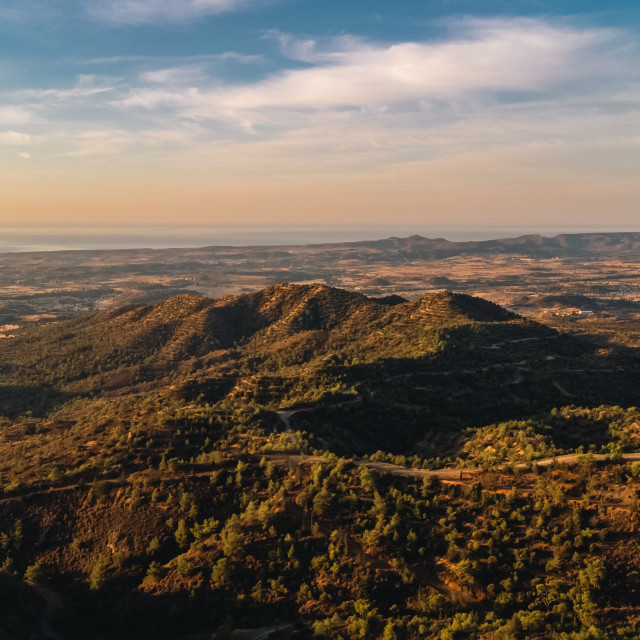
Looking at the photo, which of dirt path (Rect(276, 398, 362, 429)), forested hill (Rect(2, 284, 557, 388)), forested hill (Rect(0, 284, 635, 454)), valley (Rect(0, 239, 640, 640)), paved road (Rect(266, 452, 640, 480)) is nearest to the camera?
valley (Rect(0, 239, 640, 640))

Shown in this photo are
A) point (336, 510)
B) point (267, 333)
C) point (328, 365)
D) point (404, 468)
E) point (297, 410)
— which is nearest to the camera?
point (336, 510)

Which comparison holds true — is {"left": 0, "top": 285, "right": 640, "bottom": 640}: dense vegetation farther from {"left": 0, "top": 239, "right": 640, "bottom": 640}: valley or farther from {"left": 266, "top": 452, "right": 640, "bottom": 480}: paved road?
{"left": 266, "top": 452, "right": 640, "bottom": 480}: paved road

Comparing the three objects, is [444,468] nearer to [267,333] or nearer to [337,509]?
[337,509]

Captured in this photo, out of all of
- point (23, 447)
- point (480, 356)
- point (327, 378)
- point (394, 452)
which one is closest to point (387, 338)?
point (480, 356)

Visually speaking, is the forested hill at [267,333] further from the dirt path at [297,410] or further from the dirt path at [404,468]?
the dirt path at [404,468]

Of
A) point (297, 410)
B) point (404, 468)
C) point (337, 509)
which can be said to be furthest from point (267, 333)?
point (337, 509)

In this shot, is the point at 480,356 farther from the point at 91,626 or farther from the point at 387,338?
the point at 91,626

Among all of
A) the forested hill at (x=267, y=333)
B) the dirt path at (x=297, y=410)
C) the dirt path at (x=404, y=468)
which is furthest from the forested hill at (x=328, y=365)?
the dirt path at (x=404, y=468)

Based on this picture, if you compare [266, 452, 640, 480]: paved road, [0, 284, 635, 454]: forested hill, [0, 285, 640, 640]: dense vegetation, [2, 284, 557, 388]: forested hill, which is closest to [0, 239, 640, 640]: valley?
[0, 285, 640, 640]: dense vegetation

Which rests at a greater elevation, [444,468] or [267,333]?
[267,333]
